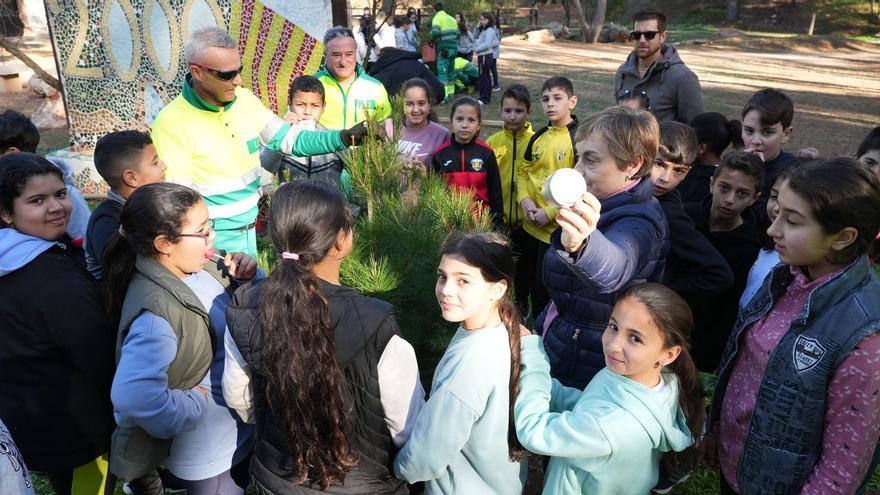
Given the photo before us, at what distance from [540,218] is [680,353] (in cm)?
179

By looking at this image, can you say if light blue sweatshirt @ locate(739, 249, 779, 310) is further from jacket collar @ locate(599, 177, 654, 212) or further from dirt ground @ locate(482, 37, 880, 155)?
dirt ground @ locate(482, 37, 880, 155)

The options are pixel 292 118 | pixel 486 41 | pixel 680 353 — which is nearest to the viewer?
pixel 680 353

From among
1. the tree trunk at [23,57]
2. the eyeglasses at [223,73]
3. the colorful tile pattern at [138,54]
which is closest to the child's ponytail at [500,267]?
the eyeglasses at [223,73]

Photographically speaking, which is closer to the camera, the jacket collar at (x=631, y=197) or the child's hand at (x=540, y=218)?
the jacket collar at (x=631, y=197)

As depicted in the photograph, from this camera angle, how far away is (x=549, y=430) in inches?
64.6

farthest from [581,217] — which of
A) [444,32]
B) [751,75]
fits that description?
[751,75]

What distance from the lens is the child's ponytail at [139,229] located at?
1917mm

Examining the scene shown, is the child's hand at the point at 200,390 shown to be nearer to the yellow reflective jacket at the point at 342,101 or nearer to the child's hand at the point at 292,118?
the child's hand at the point at 292,118

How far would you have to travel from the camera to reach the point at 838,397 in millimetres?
1504

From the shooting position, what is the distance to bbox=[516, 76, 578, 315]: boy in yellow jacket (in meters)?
3.50

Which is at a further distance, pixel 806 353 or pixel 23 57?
pixel 23 57

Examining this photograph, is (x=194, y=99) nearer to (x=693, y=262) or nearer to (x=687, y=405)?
(x=693, y=262)

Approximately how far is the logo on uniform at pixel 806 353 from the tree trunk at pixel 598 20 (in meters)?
23.8

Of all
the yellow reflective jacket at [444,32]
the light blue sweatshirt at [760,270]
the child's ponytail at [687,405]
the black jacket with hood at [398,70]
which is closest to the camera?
the child's ponytail at [687,405]
